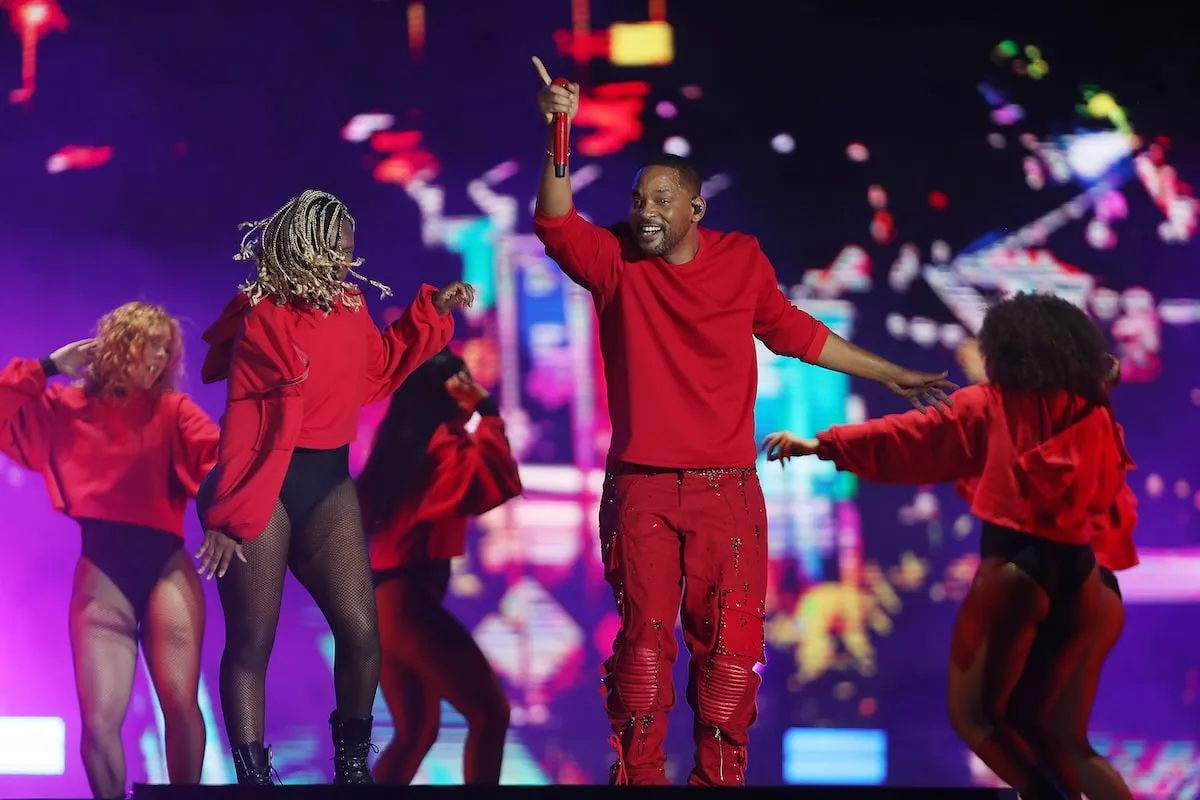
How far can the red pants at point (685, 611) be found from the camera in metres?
3.26

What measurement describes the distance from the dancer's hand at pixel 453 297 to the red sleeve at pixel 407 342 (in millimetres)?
19

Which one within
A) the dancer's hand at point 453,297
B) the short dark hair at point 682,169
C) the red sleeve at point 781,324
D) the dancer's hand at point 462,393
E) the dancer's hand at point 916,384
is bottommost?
the dancer's hand at point 916,384

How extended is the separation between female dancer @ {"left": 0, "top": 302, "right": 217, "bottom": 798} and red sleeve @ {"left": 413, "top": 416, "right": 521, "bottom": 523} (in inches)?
29.8

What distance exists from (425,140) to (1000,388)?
7.23 feet

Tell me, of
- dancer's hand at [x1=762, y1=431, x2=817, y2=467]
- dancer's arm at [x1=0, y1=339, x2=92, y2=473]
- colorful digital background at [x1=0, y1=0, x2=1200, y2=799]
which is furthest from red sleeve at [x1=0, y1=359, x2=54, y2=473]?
dancer's hand at [x1=762, y1=431, x2=817, y2=467]

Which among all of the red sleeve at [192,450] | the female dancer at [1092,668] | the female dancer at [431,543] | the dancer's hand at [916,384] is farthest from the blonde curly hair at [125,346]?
the female dancer at [1092,668]

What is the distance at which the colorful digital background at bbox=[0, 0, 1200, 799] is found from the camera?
15.0 ft

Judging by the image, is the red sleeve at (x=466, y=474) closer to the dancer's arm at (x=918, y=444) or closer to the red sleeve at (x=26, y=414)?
the dancer's arm at (x=918, y=444)

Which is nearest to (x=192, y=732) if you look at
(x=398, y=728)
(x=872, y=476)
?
(x=398, y=728)

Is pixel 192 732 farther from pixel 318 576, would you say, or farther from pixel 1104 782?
pixel 1104 782

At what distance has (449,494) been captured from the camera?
4.54 metres

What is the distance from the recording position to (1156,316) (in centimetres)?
462

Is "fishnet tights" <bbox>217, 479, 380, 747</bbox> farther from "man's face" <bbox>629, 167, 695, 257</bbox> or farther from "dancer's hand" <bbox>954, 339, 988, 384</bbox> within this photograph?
"dancer's hand" <bbox>954, 339, 988, 384</bbox>

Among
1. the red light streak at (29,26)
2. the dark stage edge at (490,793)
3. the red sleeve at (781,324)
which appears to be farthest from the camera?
the red light streak at (29,26)
